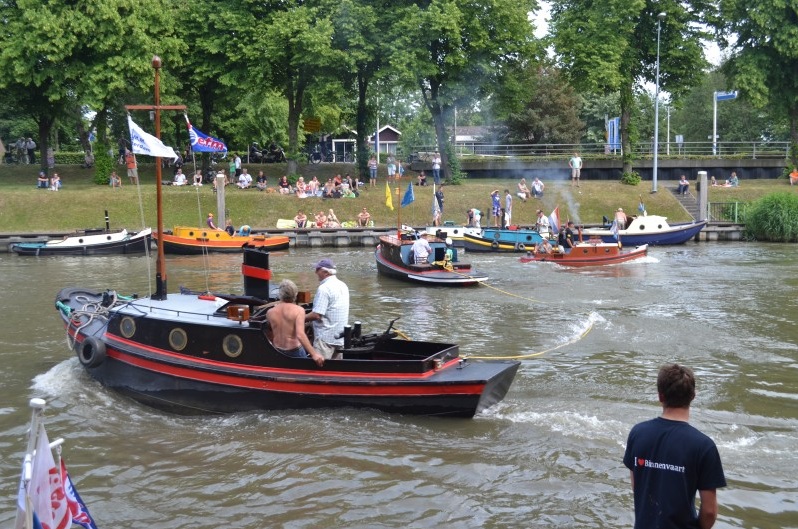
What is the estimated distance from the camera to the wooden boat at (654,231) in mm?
39219

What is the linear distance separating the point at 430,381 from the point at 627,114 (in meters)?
41.4

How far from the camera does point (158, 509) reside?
9648 mm

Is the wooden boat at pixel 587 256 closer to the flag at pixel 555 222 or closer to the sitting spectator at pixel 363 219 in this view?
the flag at pixel 555 222

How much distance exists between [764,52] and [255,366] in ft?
150

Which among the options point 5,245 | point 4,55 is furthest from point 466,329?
point 4,55

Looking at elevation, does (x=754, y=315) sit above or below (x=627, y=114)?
below

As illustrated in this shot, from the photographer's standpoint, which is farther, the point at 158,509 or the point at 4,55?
the point at 4,55

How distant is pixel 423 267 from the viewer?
2691cm

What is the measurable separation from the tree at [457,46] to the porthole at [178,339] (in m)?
33.8

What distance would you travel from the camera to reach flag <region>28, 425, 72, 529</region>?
5855mm

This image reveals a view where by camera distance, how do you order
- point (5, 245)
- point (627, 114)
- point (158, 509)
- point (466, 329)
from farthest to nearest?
point (627, 114) < point (5, 245) < point (466, 329) < point (158, 509)

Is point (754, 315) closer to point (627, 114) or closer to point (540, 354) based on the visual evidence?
point (540, 354)

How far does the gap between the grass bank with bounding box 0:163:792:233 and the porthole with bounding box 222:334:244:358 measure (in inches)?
1132

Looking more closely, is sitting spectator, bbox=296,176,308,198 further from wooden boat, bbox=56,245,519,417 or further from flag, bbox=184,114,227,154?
wooden boat, bbox=56,245,519,417
